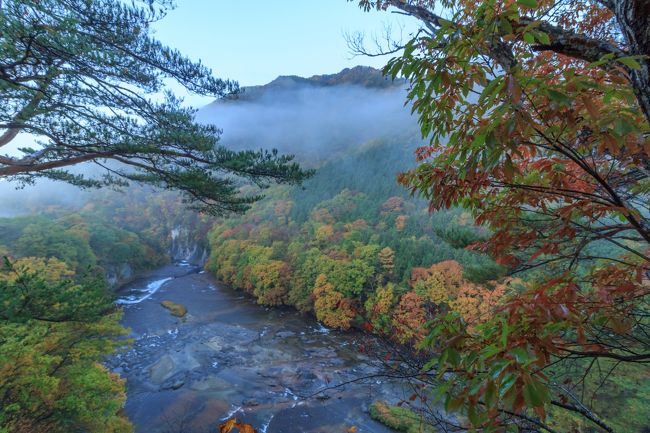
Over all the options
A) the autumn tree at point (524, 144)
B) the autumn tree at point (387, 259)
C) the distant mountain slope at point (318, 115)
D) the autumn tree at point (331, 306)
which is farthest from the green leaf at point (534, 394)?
the distant mountain slope at point (318, 115)

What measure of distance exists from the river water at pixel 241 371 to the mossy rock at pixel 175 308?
427mm

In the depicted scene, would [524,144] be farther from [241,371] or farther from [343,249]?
[343,249]

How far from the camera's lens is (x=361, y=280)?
64.3 ft

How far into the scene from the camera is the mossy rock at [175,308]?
70.4ft

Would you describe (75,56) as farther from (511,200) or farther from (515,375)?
(515,375)

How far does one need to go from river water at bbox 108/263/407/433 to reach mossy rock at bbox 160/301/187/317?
16.8 inches

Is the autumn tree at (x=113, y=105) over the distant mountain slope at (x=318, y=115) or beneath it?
beneath

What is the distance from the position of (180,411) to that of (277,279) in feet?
44.7

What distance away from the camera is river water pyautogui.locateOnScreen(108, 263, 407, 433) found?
434 inches

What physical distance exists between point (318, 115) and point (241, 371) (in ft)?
376

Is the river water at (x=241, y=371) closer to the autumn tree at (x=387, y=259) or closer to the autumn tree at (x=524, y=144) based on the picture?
the autumn tree at (x=387, y=259)

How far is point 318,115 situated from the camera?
119 meters

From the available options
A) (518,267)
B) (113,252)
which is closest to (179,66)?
(518,267)

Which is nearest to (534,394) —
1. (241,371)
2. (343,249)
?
(241,371)
